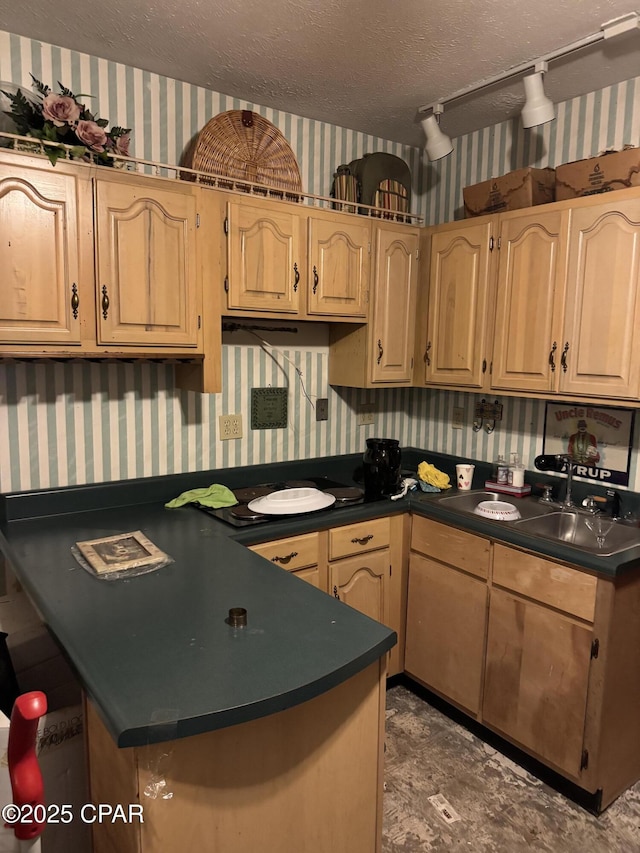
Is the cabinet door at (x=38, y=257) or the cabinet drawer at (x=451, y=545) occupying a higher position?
the cabinet door at (x=38, y=257)

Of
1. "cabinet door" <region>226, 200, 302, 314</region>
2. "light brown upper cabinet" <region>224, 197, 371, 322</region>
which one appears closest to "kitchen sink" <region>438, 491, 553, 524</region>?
"light brown upper cabinet" <region>224, 197, 371, 322</region>

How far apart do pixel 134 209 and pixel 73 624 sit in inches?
51.9

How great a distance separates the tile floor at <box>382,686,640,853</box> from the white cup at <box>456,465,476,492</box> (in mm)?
1038

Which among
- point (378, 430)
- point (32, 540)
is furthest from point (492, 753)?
point (32, 540)

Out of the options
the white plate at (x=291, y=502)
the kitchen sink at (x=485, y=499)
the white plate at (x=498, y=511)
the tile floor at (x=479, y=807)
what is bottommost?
the tile floor at (x=479, y=807)

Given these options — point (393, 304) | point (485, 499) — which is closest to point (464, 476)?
point (485, 499)

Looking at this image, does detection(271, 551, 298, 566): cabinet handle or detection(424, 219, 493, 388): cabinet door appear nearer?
detection(271, 551, 298, 566): cabinet handle

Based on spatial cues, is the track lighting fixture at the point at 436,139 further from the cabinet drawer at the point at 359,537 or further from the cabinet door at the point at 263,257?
the cabinet drawer at the point at 359,537

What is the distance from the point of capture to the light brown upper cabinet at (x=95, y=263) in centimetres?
174

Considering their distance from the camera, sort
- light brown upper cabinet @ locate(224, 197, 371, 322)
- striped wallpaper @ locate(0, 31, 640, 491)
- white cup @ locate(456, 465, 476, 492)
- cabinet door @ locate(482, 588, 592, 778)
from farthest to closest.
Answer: white cup @ locate(456, 465, 476, 492) → light brown upper cabinet @ locate(224, 197, 371, 322) → striped wallpaper @ locate(0, 31, 640, 491) → cabinet door @ locate(482, 588, 592, 778)

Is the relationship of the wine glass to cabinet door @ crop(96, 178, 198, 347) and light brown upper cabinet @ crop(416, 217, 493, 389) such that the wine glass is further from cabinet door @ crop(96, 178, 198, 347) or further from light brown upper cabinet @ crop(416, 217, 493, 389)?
cabinet door @ crop(96, 178, 198, 347)

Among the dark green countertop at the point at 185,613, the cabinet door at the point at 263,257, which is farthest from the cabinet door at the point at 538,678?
the cabinet door at the point at 263,257

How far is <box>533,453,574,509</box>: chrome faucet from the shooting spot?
2.39m

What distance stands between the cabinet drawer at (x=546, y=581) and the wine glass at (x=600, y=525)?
36 centimetres
